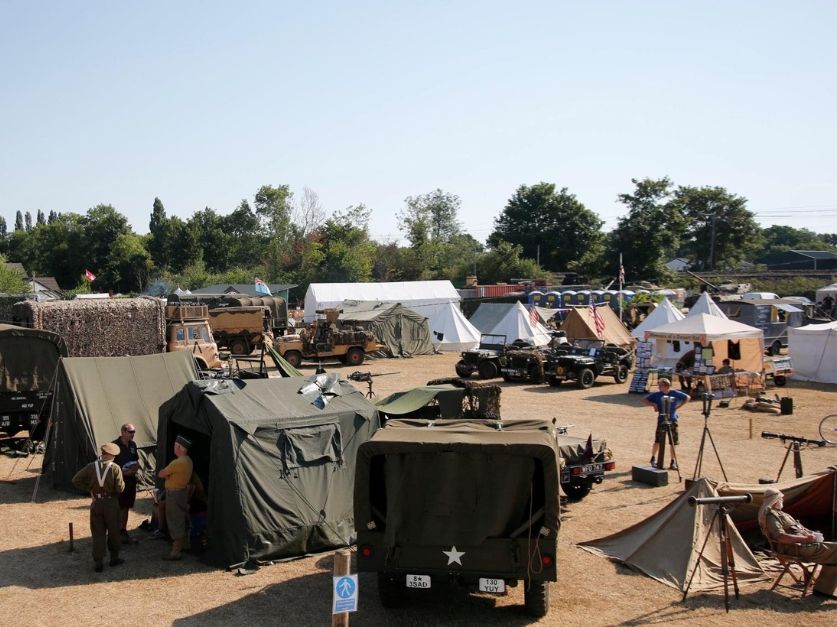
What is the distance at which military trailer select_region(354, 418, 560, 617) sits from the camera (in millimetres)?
7281

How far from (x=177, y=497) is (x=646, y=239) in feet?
183

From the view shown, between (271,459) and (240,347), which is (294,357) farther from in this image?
(271,459)

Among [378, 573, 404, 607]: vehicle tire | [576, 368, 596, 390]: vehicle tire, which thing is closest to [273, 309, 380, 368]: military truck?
[576, 368, 596, 390]: vehicle tire

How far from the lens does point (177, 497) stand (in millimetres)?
9398

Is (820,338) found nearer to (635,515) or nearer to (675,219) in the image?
(635,515)

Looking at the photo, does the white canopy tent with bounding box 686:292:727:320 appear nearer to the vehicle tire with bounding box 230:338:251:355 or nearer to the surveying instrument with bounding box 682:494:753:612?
the vehicle tire with bounding box 230:338:251:355

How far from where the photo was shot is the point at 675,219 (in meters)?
61.4

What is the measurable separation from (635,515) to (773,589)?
2798 mm

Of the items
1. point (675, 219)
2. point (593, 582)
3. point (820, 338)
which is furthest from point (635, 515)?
point (675, 219)

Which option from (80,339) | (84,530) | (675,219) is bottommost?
(84,530)

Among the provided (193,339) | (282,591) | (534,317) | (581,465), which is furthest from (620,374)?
(282,591)

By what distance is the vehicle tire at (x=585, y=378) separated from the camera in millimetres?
24219

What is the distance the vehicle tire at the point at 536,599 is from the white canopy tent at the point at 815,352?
21235 millimetres

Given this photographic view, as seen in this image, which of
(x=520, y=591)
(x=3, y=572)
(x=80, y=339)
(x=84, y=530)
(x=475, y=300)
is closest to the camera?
(x=520, y=591)
